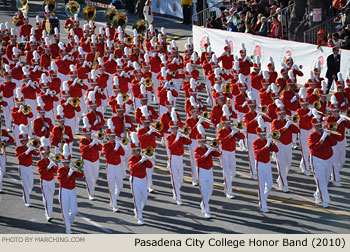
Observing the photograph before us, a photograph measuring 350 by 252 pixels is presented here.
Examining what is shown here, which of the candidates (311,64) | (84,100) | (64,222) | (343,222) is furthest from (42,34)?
(343,222)

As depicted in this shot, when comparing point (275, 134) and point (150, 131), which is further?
point (150, 131)

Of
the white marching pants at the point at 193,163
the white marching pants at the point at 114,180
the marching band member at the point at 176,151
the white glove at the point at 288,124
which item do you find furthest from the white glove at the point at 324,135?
the white marching pants at the point at 114,180

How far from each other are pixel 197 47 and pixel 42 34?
19.6 feet

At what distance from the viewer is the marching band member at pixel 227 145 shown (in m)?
16.7

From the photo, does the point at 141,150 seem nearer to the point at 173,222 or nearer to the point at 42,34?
the point at 173,222

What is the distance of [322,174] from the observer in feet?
52.4

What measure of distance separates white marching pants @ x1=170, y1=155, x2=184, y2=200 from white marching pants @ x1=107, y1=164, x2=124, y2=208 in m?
1.15

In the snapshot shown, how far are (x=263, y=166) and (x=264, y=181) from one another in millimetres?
322

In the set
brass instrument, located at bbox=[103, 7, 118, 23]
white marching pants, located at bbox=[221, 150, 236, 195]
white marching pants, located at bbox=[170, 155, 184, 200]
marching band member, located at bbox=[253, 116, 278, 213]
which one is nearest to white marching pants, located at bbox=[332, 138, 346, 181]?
marching band member, located at bbox=[253, 116, 278, 213]

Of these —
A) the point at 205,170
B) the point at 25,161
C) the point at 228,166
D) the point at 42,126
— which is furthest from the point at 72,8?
the point at 205,170

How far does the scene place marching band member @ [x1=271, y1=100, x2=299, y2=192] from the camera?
16.8m

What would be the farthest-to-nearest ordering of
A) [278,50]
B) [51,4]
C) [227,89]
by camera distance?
[51,4]
[278,50]
[227,89]

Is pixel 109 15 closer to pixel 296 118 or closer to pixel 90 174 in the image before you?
A: pixel 90 174

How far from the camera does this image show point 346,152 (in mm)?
19141
